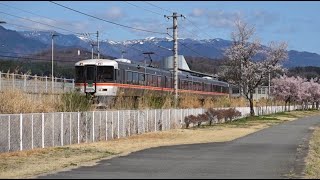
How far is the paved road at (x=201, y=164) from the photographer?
43.3ft

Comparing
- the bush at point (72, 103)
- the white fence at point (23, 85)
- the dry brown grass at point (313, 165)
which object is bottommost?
the dry brown grass at point (313, 165)

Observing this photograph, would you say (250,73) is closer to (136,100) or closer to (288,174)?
(136,100)

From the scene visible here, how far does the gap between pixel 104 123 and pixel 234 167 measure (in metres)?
12.1

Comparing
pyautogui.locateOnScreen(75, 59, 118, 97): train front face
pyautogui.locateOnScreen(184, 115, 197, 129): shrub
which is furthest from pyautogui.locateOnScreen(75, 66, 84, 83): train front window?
pyautogui.locateOnScreen(184, 115, 197, 129): shrub

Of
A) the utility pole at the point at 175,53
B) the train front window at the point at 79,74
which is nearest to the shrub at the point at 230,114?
the utility pole at the point at 175,53

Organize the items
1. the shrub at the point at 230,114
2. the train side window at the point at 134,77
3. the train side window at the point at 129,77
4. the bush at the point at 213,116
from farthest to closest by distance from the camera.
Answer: the shrub at the point at 230,114 → the bush at the point at 213,116 → the train side window at the point at 134,77 → the train side window at the point at 129,77

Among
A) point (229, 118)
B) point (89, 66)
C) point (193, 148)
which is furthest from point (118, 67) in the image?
point (229, 118)

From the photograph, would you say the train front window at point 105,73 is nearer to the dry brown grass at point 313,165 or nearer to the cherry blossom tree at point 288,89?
the dry brown grass at point 313,165

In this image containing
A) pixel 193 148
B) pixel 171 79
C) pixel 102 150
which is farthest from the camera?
pixel 171 79

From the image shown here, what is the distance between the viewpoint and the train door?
116 ft

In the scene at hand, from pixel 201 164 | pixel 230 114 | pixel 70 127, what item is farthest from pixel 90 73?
pixel 201 164

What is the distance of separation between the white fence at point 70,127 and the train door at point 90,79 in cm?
477

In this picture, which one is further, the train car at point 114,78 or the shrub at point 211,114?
the shrub at point 211,114

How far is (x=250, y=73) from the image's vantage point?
6194 cm
